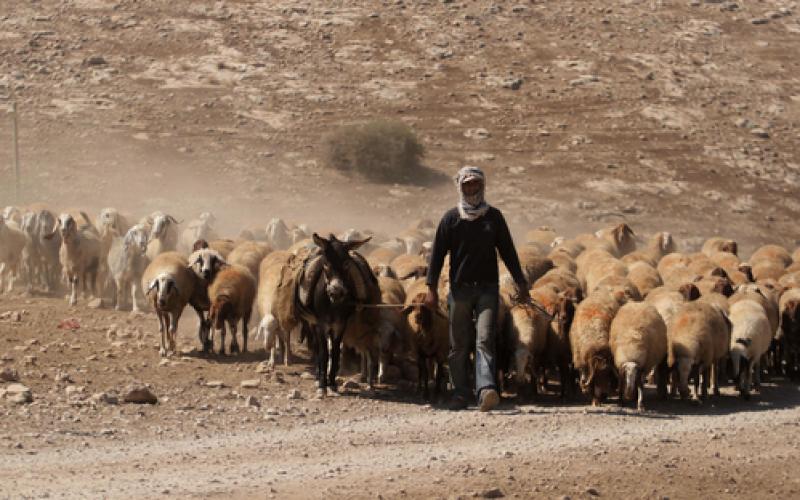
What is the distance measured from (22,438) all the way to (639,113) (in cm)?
3348

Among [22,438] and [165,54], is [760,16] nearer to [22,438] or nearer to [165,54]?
[165,54]

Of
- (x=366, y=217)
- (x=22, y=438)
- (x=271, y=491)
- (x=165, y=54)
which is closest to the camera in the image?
(x=271, y=491)

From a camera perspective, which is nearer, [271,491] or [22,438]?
[271,491]

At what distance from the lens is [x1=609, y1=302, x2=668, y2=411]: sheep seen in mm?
12906

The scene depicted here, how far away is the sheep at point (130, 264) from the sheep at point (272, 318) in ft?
12.3

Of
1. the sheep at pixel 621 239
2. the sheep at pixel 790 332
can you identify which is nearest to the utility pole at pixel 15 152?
the sheep at pixel 621 239

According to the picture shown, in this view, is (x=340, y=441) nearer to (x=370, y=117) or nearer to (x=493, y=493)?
(x=493, y=493)

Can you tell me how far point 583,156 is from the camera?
39.5 meters

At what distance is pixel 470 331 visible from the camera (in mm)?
12867

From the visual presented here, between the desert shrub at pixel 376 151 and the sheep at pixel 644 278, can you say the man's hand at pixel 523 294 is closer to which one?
the sheep at pixel 644 278

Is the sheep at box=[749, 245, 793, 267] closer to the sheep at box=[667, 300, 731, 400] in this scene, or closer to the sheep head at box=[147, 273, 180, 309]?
the sheep at box=[667, 300, 731, 400]

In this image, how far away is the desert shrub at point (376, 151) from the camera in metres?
38.1

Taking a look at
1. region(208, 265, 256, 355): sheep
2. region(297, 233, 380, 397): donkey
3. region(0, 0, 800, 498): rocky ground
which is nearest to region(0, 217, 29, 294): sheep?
region(0, 0, 800, 498): rocky ground

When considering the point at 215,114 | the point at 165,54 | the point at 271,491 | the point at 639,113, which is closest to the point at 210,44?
the point at 165,54
